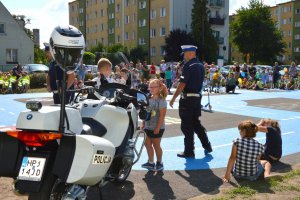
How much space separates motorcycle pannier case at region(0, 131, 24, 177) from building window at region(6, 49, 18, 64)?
1659 inches

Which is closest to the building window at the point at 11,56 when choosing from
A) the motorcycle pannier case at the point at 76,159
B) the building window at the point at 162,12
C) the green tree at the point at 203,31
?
the building window at the point at 162,12

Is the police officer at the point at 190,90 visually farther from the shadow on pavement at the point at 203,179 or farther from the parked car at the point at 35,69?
the parked car at the point at 35,69

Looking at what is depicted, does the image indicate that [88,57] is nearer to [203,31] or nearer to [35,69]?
[35,69]

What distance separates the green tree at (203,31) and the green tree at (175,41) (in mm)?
2047

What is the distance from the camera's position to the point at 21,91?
21.7 metres

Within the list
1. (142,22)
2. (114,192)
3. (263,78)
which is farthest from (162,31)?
(114,192)

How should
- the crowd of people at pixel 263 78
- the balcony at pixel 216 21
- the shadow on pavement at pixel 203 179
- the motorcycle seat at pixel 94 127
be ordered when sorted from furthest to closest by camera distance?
the balcony at pixel 216 21, the crowd of people at pixel 263 78, the shadow on pavement at pixel 203 179, the motorcycle seat at pixel 94 127

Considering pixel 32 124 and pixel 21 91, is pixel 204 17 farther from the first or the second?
pixel 32 124

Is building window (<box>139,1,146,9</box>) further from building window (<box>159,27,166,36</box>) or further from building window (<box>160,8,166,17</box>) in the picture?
building window (<box>159,27,166,36</box>)

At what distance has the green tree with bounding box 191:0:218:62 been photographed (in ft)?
167

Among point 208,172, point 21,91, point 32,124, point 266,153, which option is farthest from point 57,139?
point 21,91

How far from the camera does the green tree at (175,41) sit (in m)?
49.2

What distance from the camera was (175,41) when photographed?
49281mm

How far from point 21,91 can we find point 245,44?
1713 inches
